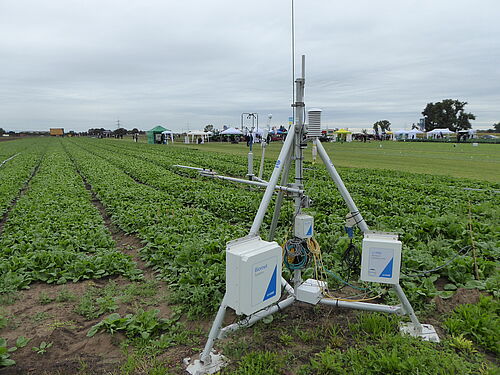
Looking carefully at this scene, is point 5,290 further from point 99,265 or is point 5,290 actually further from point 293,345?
point 293,345

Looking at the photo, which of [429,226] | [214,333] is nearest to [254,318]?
[214,333]

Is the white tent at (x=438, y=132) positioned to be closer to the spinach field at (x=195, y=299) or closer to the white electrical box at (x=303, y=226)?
the spinach field at (x=195, y=299)

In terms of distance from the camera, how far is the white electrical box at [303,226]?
4.29 metres

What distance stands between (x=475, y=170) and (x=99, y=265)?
22853mm

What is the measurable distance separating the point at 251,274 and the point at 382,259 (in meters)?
1.65

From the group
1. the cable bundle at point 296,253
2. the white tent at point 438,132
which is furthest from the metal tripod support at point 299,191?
the white tent at point 438,132

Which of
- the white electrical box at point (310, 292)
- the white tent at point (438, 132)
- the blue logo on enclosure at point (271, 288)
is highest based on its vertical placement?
the white tent at point (438, 132)

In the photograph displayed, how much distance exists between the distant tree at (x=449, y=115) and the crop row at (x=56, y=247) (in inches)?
4326

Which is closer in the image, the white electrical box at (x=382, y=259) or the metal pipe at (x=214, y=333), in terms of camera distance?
the metal pipe at (x=214, y=333)

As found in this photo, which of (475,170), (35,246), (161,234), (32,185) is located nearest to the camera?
(35,246)

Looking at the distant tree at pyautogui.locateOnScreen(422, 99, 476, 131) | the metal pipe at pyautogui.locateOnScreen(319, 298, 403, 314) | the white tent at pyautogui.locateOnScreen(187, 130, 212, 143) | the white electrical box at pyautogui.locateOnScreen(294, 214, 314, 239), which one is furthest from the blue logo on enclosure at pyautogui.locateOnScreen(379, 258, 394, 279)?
the distant tree at pyautogui.locateOnScreen(422, 99, 476, 131)

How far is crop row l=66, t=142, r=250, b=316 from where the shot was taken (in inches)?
204

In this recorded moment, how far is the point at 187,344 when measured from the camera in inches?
163

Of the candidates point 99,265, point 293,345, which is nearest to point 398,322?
point 293,345
